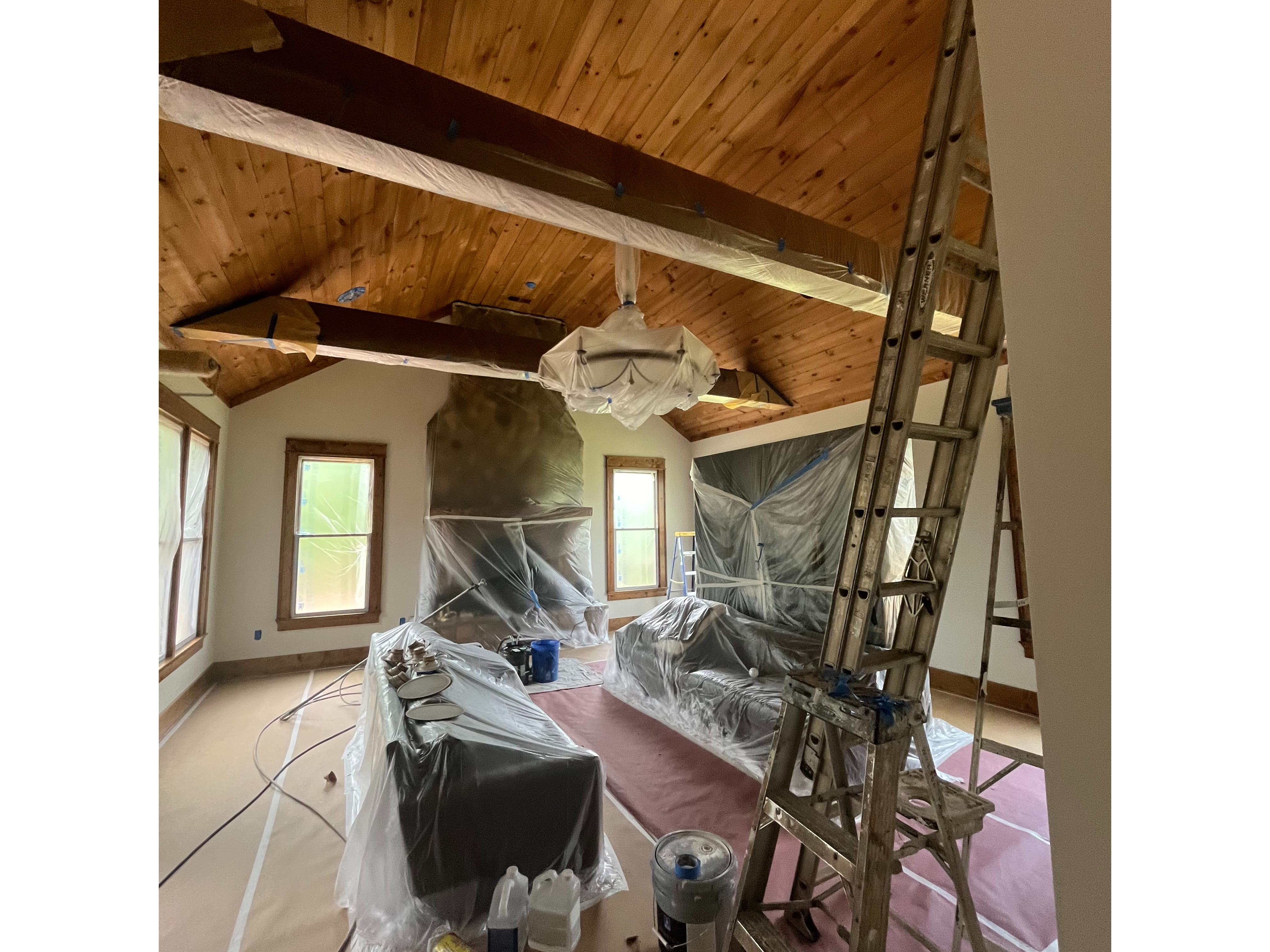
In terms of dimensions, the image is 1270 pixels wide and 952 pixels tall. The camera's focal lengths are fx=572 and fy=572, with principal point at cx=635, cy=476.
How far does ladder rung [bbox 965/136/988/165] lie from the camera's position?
4.38 feet

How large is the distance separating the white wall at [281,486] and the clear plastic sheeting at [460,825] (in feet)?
11.9

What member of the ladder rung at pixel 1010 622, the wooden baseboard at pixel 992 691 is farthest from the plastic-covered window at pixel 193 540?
the wooden baseboard at pixel 992 691

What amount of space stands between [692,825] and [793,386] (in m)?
3.94

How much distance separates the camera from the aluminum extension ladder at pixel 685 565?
503 cm

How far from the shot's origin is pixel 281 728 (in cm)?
381

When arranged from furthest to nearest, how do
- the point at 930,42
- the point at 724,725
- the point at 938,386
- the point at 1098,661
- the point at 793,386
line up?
the point at 793,386 → the point at 938,386 → the point at 724,725 → the point at 930,42 → the point at 1098,661

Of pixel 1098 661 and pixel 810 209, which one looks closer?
pixel 1098 661

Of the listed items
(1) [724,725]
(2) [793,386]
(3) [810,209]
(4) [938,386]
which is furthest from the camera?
(2) [793,386]

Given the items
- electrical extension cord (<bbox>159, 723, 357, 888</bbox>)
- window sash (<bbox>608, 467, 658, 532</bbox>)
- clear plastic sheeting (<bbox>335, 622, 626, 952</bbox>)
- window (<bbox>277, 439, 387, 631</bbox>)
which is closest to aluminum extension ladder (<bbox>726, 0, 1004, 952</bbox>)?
clear plastic sheeting (<bbox>335, 622, 626, 952</bbox>)

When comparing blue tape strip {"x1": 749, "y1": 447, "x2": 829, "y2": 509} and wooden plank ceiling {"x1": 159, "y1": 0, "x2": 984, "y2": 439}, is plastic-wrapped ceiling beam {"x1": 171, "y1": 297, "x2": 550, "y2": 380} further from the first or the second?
blue tape strip {"x1": 749, "y1": 447, "x2": 829, "y2": 509}

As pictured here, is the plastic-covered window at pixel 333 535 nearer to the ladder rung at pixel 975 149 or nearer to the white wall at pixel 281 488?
the white wall at pixel 281 488

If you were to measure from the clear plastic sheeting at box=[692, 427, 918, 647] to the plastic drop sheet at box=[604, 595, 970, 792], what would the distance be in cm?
21
